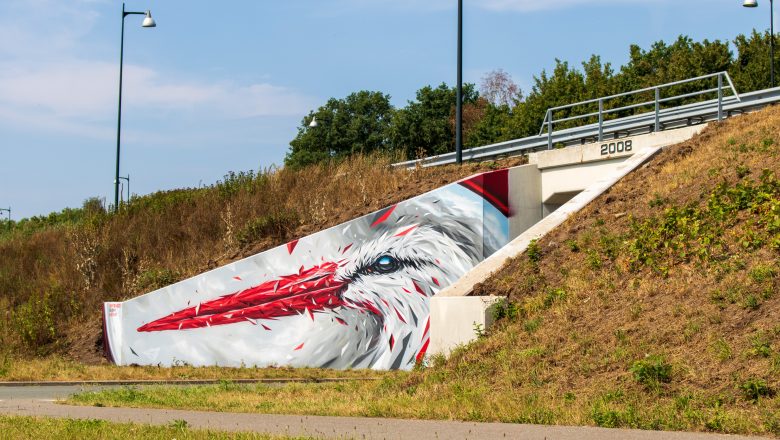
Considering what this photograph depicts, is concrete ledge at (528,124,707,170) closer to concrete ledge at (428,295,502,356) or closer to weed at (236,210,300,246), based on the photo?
weed at (236,210,300,246)

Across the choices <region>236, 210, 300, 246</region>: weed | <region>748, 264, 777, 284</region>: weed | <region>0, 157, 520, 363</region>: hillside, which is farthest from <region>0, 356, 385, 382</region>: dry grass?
<region>748, 264, 777, 284</region>: weed

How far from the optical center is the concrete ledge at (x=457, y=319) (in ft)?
51.2

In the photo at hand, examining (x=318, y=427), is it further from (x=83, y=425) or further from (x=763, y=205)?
(x=763, y=205)

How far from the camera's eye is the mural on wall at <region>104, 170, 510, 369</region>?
21.1m

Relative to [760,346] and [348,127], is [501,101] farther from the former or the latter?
[760,346]

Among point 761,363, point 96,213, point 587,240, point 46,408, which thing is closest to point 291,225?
point 96,213

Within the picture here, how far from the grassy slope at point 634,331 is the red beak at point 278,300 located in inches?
223

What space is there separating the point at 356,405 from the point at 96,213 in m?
20.7

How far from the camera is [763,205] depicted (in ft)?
48.3

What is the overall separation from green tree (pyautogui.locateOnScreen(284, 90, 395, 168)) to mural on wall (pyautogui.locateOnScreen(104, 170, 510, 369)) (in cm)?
5694

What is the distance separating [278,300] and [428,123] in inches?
1957

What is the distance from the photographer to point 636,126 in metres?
24.5

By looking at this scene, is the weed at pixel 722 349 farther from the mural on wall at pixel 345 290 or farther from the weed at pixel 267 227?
the weed at pixel 267 227

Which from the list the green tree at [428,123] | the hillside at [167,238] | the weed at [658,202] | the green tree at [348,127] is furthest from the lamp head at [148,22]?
the green tree at [348,127]
